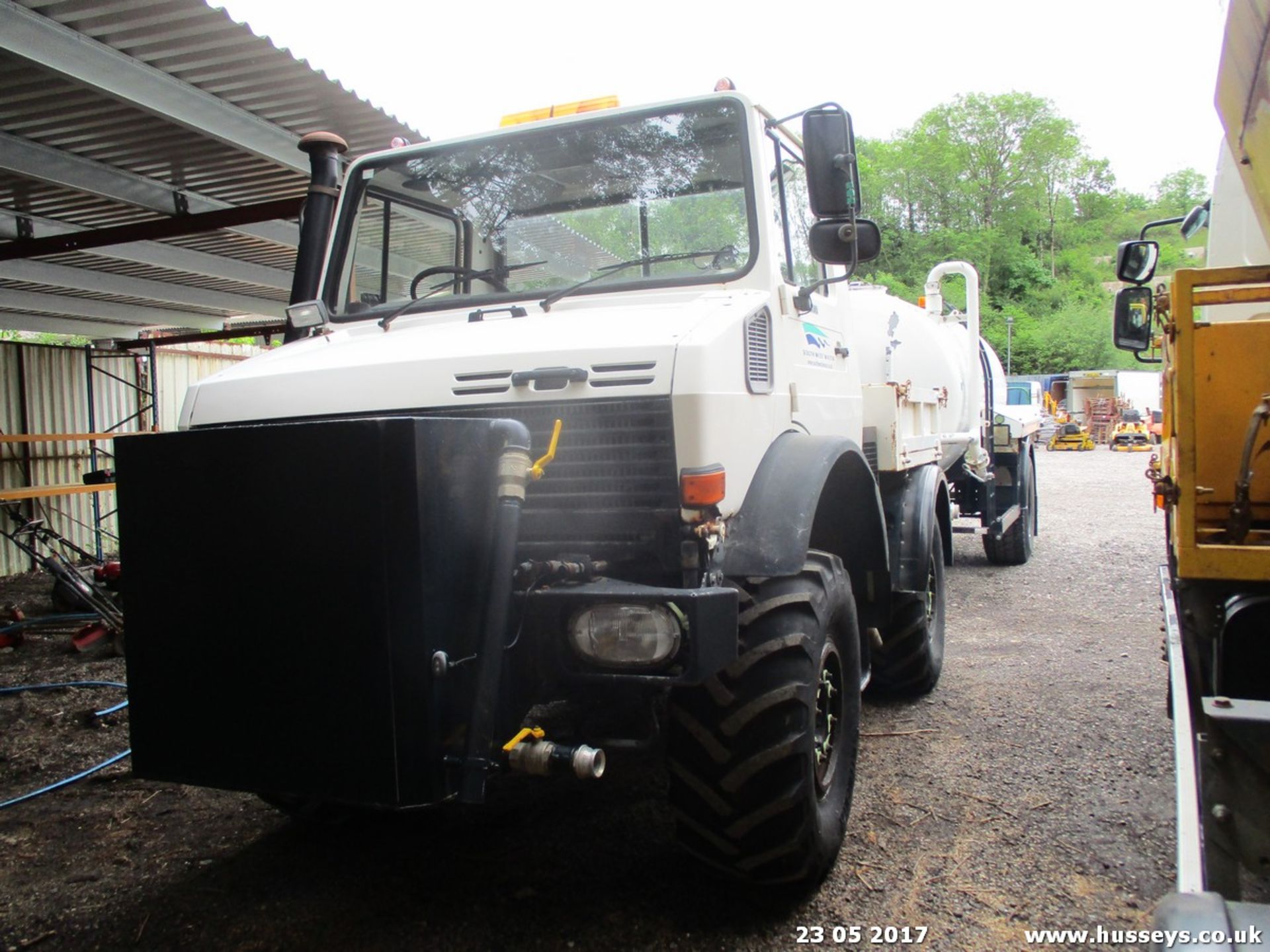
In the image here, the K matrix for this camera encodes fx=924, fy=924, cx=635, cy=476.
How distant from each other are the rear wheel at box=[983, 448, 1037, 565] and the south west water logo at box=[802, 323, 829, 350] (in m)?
5.68

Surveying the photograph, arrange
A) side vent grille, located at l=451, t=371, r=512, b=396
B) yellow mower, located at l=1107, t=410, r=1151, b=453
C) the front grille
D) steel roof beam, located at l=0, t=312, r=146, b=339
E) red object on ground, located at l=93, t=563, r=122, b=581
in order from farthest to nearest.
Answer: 1. yellow mower, located at l=1107, t=410, r=1151, b=453
2. steel roof beam, located at l=0, t=312, r=146, b=339
3. red object on ground, located at l=93, t=563, r=122, b=581
4. side vent grille, located at l=451, t=371, r=512, b=396
5. the front grille

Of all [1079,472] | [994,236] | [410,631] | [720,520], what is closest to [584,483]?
[720,520]

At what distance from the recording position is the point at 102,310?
1245 cm

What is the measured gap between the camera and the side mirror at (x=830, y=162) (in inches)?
127

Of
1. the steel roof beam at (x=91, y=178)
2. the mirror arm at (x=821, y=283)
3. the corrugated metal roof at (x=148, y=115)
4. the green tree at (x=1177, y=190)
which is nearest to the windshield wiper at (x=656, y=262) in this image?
the mirror arm at (x=821, y=283)

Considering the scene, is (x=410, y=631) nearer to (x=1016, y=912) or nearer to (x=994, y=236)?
(x=1016, y=912)

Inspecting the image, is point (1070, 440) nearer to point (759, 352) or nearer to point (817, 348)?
point (817, 348)

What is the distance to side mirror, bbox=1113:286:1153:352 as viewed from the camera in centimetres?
438

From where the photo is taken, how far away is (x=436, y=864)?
10.7 feet

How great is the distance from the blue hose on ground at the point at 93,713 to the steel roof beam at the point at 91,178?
347 centimetres

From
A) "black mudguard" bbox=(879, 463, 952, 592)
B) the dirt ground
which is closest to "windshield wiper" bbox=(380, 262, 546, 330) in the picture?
the dirt ground

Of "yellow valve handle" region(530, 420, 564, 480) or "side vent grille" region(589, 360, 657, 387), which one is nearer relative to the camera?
"yellow valve handle" region(530, 420, 564, 480)

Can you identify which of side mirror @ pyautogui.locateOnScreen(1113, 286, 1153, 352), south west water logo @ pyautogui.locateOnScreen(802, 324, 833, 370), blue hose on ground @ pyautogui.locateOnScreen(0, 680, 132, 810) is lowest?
blue hose on ground @ pyautogui.locateOnScreen(0, 680, 132, 810)

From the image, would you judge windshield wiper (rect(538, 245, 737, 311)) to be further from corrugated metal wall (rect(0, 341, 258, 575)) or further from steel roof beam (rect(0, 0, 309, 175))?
corrugated metal wall (rect(0, 341, 258, 575))
